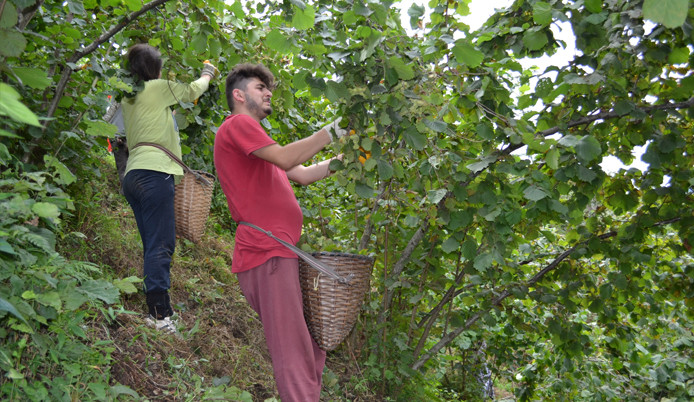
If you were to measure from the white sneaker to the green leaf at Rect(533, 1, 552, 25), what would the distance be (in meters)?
2.48

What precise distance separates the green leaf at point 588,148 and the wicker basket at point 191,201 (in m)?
2.41

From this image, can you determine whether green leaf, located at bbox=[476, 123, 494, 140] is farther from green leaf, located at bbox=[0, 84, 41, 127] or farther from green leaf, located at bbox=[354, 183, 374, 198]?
green leaf, located at bbox=[0, 84, 41, 127]

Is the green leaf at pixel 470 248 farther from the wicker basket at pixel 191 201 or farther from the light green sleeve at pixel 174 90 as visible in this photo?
the light green sleeve at pixel 174 90

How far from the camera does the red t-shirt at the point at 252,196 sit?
227cm

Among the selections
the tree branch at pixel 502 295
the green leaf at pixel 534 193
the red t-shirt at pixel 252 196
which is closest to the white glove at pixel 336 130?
the red t-shirt at pixel 252 196

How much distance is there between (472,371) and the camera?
5367 millimetres

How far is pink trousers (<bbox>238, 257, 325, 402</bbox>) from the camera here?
Result: 2230mm

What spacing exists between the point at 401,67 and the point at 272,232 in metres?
0.90

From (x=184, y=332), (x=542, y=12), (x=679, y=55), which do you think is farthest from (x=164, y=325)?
(x=679, y=55)

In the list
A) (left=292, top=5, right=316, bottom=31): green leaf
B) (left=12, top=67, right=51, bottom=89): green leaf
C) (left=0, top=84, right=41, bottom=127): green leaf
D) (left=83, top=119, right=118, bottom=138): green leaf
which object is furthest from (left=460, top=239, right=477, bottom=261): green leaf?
(left=0, top=84, right=41, bottom=127): green leaf

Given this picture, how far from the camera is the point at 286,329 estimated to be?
7.32ft

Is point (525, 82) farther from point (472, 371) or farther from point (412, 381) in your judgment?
point (472, 371)

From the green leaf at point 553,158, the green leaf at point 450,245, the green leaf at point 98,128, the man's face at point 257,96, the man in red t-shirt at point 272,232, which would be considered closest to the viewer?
the green leaf at point 553,158

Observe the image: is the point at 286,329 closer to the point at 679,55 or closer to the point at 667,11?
the point at 667,11
